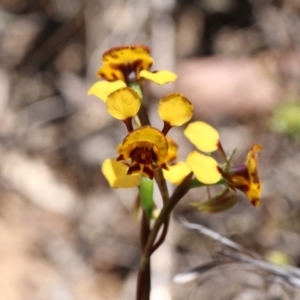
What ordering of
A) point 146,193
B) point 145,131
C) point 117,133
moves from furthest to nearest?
point 117,133 < point 146,193 < point 145,131

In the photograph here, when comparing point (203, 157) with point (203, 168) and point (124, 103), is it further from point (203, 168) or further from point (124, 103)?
point (124, 103)

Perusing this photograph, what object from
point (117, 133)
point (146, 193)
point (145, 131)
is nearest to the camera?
point (145, 131)

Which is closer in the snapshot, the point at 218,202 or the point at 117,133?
the point at 218,202

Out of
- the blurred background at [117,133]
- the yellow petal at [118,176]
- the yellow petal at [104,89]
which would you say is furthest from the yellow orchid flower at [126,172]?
the blurred background at [117,133]

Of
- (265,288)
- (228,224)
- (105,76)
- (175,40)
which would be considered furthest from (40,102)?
(105,76)

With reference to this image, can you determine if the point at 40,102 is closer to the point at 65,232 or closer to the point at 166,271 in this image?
the point at 65,232

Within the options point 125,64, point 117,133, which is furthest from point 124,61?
point 117,133

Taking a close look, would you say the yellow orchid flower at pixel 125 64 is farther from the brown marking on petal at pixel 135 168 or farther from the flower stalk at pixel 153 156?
the brown marking on petal at pixel 135 168
